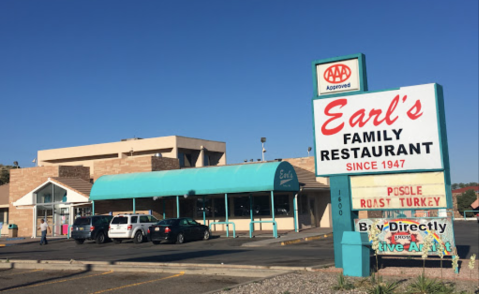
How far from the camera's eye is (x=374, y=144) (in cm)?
1277

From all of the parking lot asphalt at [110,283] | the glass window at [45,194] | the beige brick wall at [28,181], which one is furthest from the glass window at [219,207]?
the parking lot asphalt at [110,283]

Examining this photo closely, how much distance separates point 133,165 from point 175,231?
1346 centimetres

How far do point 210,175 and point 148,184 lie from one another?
474 centimetres

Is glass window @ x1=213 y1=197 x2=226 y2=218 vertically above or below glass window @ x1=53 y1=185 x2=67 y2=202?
below

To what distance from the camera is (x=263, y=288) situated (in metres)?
10.2

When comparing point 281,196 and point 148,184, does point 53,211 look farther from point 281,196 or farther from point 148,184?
point 281,196

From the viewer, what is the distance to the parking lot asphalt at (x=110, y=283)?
36.0ft

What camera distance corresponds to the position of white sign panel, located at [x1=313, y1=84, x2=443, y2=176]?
39.9ft

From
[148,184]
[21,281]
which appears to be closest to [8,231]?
[148,184]

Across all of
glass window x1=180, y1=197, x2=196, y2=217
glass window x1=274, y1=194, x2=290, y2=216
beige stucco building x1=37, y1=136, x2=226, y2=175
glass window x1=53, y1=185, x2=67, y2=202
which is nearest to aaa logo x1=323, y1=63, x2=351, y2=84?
glass window x1=274, y1=194, x2=290, y2=216

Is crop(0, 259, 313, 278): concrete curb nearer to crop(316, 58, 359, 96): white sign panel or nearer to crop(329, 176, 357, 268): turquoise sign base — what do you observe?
crop(329, 176, 357, 268): turquoise sign base

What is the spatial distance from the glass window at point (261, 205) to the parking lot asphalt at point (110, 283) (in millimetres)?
20143

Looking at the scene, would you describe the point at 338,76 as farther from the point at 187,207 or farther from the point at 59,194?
the point at 59,194

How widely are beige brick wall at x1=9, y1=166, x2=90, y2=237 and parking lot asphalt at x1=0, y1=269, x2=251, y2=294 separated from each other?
2673 cm
